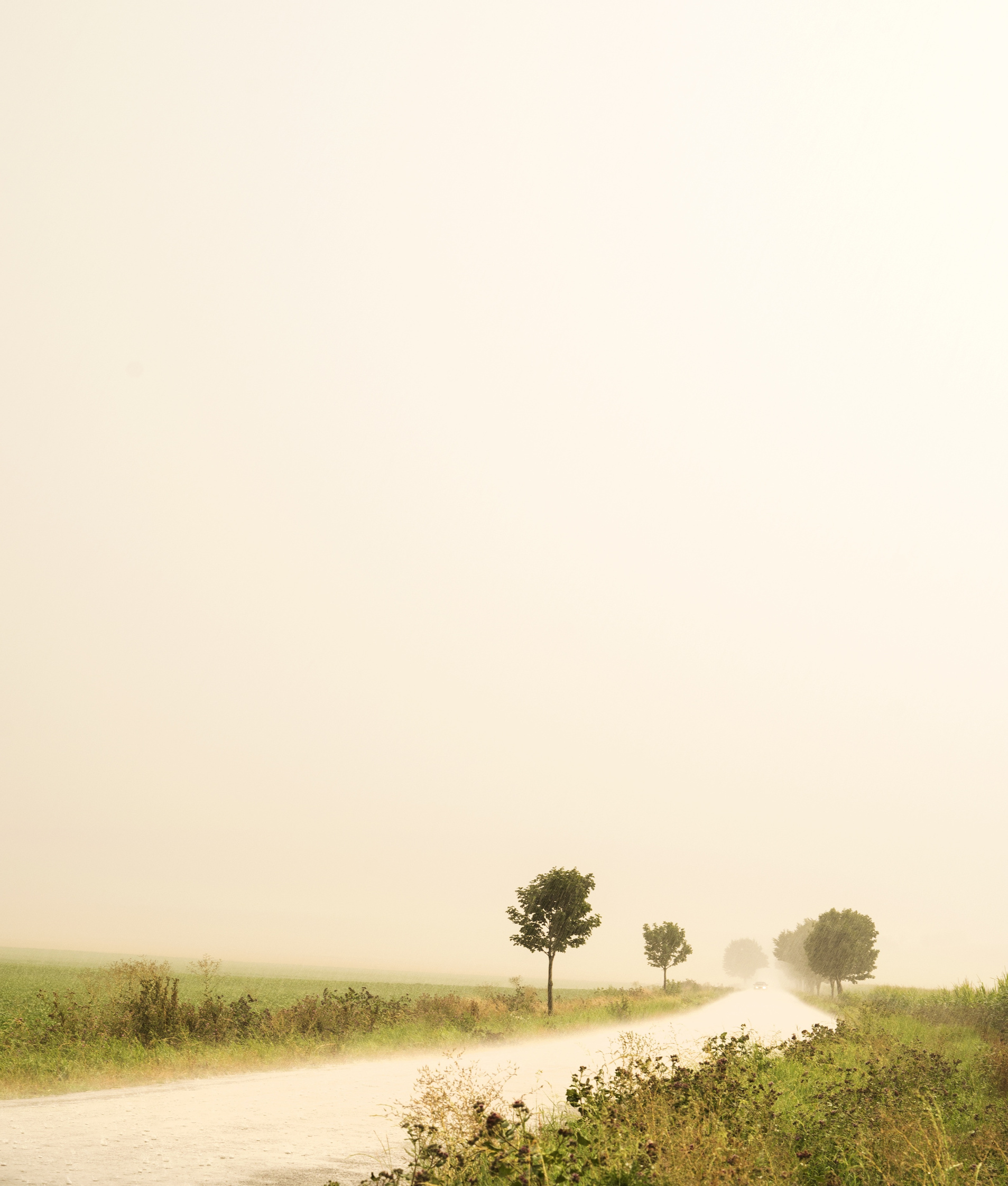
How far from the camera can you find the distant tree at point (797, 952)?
106m

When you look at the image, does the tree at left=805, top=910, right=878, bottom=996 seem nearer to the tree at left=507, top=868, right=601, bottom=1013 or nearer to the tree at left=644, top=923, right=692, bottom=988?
the tree at left=644, top=923, right=692, bottom=988

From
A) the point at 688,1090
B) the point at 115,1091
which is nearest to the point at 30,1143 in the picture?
the point at 115,1091

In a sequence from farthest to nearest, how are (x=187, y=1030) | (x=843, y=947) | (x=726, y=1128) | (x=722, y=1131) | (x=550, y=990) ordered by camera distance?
(x=843, y=947)
(x=550, y=990)
(x=187, y=1030)
(x=726, y=1128)
(x=722, y=1131)

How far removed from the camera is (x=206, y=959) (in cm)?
1942

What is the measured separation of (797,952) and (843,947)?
5077 centimetres

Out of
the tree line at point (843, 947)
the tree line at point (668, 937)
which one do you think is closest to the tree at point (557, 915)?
the tree line at point (668, 937)

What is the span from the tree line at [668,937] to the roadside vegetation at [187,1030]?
503cm

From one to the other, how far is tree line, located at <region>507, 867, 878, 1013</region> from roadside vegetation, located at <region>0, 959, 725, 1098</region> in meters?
5.03

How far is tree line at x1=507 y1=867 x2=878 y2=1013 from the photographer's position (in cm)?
3466

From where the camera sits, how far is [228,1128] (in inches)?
420

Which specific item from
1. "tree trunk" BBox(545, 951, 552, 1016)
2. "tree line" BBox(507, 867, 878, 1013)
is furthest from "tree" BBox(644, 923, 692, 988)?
"tree trunk" BBox(545, 951, 552, 1016)

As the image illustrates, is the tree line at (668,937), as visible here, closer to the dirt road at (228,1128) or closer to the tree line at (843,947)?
the tree line at (843,947)

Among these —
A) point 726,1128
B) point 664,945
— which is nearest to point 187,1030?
point 726,1128

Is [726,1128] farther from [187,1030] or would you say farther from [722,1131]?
[187,1030]
